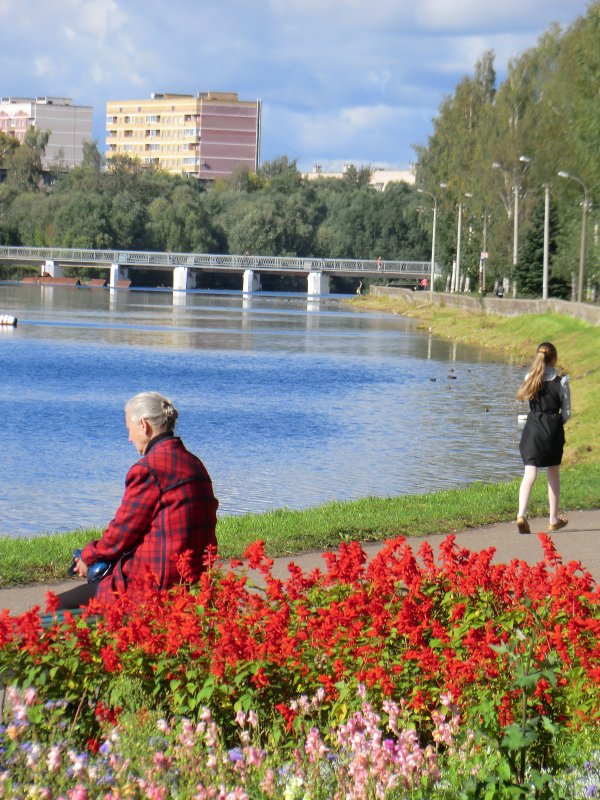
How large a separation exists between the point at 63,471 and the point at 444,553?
12107 millimetres

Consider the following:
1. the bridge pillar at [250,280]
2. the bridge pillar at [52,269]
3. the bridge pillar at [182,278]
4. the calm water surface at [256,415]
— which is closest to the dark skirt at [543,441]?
the calm water surface at [256,415]

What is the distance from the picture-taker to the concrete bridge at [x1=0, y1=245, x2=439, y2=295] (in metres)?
131

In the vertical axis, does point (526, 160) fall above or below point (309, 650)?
above

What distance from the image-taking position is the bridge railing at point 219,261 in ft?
431

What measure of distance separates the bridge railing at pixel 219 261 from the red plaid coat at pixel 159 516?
12468 cm

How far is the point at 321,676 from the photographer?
18.0 feet

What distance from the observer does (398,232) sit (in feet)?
451

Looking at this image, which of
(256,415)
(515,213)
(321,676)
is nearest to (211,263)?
(515,213)

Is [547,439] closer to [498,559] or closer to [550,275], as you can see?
[498,559]

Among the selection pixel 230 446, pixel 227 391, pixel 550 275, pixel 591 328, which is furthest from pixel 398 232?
pixel 230 446

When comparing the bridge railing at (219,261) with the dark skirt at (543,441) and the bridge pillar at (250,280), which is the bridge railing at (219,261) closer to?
the bridge pillar at (250,280)

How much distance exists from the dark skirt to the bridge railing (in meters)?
119

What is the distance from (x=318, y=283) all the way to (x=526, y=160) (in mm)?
77424

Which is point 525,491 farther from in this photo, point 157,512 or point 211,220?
point 211,220
